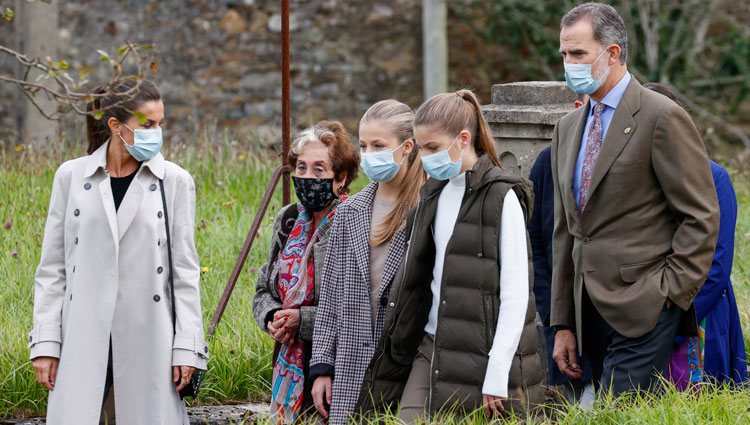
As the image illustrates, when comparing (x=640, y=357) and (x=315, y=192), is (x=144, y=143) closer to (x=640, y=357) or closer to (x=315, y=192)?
(x=315, y=192)

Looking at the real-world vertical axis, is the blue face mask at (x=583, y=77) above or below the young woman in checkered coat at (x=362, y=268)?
above

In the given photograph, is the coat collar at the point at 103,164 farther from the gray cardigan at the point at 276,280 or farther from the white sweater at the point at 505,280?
the white sweater at the point at 505,280

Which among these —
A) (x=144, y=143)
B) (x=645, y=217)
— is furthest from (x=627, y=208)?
(x=144, y=143)

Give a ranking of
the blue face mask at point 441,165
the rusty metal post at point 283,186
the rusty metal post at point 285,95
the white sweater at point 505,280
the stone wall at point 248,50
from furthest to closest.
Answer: the stone wall at point 248,50 < the rusty metal post at point 285,95 < the rusty metal post at point 283,186 < the blue face mask at point 441,165 < the white sweater at point 505,280

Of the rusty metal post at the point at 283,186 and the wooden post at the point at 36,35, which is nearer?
the rusty metal post at the point at 283,186

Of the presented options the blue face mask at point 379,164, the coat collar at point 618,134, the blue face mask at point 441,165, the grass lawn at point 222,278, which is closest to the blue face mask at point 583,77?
the coat collar at point 618,134

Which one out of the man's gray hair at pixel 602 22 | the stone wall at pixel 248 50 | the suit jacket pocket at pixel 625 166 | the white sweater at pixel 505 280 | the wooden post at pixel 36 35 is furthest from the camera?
the stone wall at pixel 248 50

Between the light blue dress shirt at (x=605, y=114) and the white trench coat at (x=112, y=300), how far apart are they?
1.36 meters

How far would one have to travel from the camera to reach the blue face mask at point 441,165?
12.7 feet

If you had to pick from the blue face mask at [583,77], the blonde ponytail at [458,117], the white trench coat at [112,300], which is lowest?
the white trench coat at [112,300]

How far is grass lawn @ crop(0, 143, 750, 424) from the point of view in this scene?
13.0 ft

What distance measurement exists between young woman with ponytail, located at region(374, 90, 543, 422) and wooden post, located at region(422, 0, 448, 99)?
28.0 ft

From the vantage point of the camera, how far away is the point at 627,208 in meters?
4.02

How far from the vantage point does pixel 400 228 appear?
413 cm
